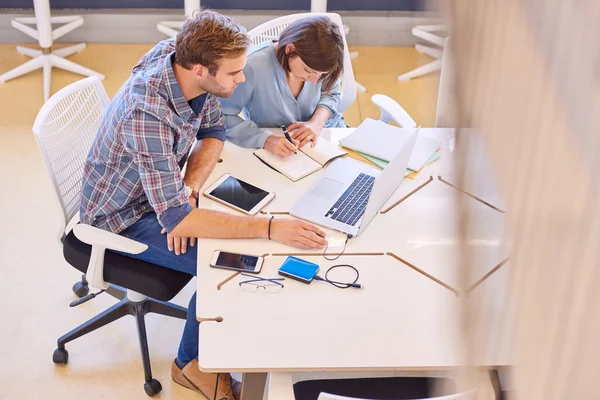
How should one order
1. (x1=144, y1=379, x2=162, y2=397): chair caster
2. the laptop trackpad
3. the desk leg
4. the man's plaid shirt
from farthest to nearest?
1. (x1=144, y1=379, x2=162, y2=397): chair caster
2. the laptop trackpad
3. the man's plaid shirt
4. the desk leg

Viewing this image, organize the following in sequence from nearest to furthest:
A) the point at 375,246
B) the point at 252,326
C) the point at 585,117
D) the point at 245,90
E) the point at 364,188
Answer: the point at 585,117
the point at 252,326
the point at 375,246
the point at 364,188
the point at 245,90

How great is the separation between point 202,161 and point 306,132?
1.25ft

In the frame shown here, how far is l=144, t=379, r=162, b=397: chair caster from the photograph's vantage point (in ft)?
8.68

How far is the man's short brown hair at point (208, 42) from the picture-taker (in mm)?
2240

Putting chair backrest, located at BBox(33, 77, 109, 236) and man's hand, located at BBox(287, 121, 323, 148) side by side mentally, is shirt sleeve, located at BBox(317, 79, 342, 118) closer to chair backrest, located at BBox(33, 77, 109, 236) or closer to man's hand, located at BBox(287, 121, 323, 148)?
man's hand, located at BBox(287, 121, 323, 148)

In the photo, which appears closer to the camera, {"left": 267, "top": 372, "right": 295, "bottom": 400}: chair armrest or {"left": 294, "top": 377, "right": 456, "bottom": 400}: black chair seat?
{"left": 267, "top": 372, "right": 295, "bottom": 400}: chair armrest

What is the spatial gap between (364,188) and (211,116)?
0.57 metres

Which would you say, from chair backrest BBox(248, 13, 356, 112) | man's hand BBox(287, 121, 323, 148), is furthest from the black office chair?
chair backrest BBox(248, 13, 356, 112)

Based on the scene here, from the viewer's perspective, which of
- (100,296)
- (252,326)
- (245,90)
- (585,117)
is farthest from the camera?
(100,296)

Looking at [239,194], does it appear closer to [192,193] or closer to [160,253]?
[192,193]

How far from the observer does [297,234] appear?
221 cm

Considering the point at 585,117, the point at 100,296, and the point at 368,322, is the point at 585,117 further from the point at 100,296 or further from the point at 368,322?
the point at 100,296

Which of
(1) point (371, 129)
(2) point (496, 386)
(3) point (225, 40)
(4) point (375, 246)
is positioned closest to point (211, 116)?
(3) point (225, 40)

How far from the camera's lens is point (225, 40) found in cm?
226
